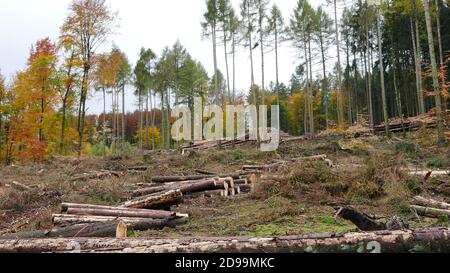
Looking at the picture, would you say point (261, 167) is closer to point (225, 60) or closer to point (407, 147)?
point (407, 147)

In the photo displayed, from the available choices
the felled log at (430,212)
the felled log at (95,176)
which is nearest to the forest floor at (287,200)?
the felled log at (430,212)

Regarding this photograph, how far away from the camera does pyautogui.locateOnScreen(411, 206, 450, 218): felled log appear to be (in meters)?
6.82

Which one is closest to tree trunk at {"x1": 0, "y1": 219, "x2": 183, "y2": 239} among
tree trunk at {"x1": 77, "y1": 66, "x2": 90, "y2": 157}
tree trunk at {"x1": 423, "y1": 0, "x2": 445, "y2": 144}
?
tree trunk at {"x1": 423, "y1": 0, "x2": 445, "y2": 144}

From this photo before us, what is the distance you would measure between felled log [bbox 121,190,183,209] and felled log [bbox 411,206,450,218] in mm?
4767

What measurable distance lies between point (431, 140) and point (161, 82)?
28.5m

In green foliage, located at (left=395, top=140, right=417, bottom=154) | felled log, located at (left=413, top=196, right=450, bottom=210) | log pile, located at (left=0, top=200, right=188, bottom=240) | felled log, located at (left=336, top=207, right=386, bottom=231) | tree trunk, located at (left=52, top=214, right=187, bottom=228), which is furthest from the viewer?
green foliage, located at (left=395, top=140, right=417, bottom=154)

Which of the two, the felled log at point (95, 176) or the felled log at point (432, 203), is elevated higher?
the felled log at point (95, 176)

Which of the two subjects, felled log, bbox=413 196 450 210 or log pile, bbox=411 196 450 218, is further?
felled log, bbox=413 196 450 210

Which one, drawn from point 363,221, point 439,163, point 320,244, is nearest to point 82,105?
point 439,163

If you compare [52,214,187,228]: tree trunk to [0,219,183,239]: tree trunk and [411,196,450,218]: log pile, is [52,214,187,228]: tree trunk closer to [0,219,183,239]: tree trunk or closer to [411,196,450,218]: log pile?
[0,219,183,239]: tree trunk

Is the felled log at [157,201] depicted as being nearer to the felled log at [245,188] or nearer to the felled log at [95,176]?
the felled log at [245,188]

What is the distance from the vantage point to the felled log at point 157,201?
336 inches

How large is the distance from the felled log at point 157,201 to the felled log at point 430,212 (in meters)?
4.77
